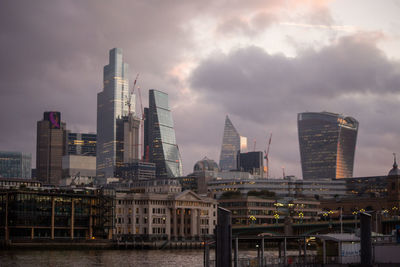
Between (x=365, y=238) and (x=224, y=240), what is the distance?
17500mm

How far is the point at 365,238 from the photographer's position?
74375 millimetres

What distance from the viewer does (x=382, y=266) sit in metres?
80.2

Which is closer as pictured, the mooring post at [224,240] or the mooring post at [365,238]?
the mooring post at [224,240]

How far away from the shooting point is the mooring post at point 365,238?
74125mm

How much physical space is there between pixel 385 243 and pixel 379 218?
11678 cm

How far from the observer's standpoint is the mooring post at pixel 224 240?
66.5 metres

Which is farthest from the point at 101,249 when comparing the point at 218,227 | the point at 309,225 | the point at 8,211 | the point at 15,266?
the point at 218,227

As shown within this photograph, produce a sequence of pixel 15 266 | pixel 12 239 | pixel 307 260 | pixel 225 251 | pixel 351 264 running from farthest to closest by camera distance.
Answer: pixel 12 239
pixel 15 266
pixel 307 260
pixel 351 264
pixel 225 251

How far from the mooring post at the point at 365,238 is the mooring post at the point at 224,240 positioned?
16.6m

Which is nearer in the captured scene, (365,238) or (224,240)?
(224,240)

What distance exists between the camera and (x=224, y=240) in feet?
220

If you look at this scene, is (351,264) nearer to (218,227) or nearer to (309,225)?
(218,227)

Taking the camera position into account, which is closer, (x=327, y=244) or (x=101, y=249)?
(x=327, y=244)

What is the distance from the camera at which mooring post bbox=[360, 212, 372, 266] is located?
74125mm
